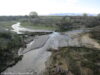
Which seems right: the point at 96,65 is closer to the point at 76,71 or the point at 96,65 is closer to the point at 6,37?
the point at 76,71

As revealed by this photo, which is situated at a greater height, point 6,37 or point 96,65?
point 6,37

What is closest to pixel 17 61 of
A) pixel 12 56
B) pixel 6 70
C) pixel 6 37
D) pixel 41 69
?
pixel 12 56

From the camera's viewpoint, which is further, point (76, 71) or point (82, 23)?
point (82, 23)

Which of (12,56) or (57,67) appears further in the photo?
(12,56)

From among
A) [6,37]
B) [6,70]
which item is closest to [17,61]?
[6,70]

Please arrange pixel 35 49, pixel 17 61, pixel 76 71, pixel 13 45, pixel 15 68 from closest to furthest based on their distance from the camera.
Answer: pixel 76 71 < pixel 15 68 < pixel 17 61 < pixel 13 45 < pixel 35 49

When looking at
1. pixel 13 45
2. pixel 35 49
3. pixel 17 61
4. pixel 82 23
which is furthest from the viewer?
pixel 82 23

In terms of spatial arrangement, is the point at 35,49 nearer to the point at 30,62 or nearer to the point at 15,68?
the point at 30,62

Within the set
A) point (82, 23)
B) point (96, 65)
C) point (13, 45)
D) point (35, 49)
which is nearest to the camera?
point (96, 65)

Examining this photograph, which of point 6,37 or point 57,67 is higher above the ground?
point 6,37
